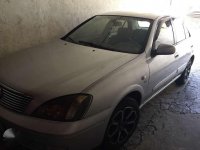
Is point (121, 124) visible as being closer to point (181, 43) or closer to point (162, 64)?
point (162, 64)

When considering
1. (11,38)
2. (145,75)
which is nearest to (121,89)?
(145,75)

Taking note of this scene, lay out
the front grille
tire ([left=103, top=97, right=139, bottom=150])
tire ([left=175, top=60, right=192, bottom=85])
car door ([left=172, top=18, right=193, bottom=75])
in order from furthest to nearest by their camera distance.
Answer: tire ([left=175, top=60, right=192, bottom=85]) < car door ([left=172, top=18, right=193, bottom=75]) < tire ([left=103, top=97, right=139, bottom=150]) < the front grille

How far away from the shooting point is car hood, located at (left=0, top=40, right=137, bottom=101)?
7.18 ft

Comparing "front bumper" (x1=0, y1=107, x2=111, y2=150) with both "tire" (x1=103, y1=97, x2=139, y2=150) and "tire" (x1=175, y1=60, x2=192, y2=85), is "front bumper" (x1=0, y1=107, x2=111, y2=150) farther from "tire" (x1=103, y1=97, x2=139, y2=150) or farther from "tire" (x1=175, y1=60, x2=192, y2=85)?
"tire" (x1=175, y1=60, x2=192, y2=85)

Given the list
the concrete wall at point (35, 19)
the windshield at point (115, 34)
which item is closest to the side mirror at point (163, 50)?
the windshield at point (115, 34)

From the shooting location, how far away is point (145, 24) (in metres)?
3.30

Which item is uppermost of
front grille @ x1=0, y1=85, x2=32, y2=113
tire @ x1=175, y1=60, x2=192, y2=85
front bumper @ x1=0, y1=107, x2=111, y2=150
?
front grille @ x1=0, y1=85, x2=32, y2=113

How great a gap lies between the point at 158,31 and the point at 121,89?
3.94ft

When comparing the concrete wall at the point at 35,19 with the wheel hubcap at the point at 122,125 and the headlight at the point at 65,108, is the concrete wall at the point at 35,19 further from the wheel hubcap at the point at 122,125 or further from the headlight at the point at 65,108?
the wheel hubcap at the point at 122,125

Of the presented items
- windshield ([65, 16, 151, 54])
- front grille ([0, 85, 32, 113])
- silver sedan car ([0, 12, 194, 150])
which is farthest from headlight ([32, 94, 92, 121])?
Result: windshield ([65, 16, 151, 54])

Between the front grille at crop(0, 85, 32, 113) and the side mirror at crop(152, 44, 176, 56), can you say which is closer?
the front grille at crop(0, 85, 32, 113)

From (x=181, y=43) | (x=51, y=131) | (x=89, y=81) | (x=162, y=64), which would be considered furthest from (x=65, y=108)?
(x=181, y=43)

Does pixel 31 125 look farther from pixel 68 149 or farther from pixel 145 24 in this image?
pixel 145 24

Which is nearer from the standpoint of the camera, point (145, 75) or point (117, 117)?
point (117, 117)
